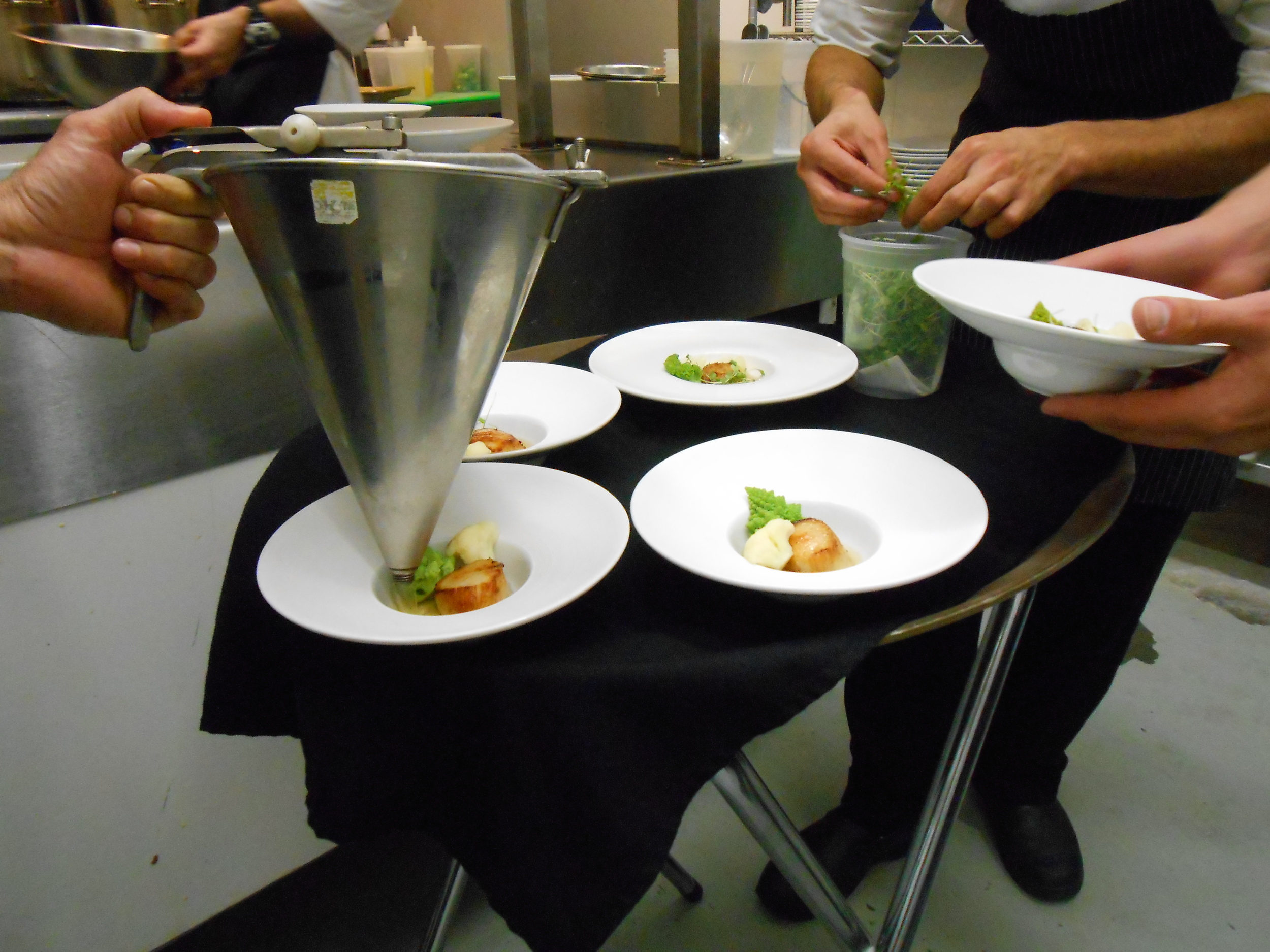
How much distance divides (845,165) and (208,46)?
1.12 meters

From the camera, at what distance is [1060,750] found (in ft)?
4.10

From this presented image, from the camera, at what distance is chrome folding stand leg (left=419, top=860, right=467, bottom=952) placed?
98cm

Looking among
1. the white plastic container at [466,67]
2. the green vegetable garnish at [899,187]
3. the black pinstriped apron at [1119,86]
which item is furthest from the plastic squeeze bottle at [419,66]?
the green vegetable garnish at [899,187]

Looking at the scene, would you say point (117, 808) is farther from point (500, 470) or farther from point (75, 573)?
point (500, 470)

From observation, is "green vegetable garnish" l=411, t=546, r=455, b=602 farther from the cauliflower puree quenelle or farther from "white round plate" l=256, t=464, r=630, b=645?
the cauliflower puree quenelle

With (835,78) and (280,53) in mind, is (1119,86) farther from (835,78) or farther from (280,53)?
(280,53)

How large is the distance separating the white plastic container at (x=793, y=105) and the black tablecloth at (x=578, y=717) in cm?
120

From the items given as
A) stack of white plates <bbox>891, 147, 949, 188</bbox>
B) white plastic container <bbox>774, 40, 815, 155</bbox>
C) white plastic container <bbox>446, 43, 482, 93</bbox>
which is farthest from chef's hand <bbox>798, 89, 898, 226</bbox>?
white plastic container <bbox>446, 43, 482, 93</bbox>

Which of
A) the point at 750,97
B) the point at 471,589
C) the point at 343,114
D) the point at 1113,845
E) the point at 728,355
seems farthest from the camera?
the point at 750,97

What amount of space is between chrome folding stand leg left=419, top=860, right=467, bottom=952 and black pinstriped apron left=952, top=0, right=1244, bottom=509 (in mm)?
975

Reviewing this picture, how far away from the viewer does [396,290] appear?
51 centimetres

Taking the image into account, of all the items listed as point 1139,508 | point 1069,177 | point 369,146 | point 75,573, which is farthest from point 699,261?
point 75,573

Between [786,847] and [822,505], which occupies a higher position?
Result: [822,505]

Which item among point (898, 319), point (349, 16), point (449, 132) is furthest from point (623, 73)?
point (898, 319)
